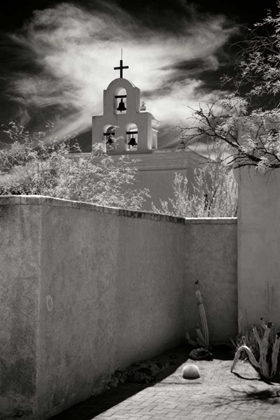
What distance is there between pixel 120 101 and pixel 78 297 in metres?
15.2

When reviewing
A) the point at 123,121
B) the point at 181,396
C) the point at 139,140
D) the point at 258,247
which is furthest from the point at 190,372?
the point at 139,140

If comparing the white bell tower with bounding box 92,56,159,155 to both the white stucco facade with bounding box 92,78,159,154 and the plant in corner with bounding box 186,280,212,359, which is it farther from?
the plant in corner with bounding box 186,280,212,359

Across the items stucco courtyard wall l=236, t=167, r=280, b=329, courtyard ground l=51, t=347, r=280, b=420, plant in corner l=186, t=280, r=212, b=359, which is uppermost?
stucco courtyard wall l=236, t=167, r=280, b=329

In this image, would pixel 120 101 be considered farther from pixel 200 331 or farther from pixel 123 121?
pixel 200 331

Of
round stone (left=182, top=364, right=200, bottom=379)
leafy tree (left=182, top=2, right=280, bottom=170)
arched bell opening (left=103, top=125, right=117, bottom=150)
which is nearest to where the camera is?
round stone (left=182, top=364, right=200, bottom=379)

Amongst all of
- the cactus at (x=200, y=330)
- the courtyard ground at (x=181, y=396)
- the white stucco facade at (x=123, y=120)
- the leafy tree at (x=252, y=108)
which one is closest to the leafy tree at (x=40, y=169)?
the white stucco facade at (x=123, y=120)

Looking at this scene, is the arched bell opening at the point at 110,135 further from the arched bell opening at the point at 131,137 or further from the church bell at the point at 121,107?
the church bell at the point at 121,107

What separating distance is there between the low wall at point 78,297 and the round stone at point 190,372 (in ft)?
2.15

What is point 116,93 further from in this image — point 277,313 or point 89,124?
point 277,313

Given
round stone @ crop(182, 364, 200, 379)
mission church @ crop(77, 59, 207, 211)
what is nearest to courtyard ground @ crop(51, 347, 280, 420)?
round stone @ crop(182, 364, 200, 379)

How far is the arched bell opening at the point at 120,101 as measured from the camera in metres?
20.8

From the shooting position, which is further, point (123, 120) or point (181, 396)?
point (123, 120)

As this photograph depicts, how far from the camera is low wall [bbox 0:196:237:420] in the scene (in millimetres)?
6160

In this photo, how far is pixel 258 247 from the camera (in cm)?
999
